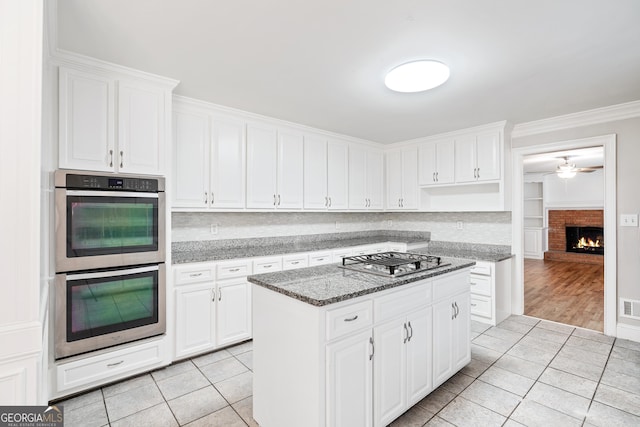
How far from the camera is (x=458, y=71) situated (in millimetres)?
2408

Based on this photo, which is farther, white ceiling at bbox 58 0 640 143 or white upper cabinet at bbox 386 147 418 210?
white upper cabinet at bbox 386 147 418 210

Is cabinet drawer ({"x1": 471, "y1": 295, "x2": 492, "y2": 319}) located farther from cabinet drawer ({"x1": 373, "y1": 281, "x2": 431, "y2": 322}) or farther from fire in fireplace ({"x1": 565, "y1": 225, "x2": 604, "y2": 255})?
fire in fireplace ({"x1": 565, "y1": 225, "x2": 604, "y2": 255})

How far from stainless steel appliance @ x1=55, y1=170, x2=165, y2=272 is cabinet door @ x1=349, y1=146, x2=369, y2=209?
2808 mm

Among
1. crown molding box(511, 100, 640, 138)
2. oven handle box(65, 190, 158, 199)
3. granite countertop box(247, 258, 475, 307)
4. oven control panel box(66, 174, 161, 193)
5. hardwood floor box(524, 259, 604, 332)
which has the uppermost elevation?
crown molding box(511, 100, 640, 138)

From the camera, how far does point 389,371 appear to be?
1848mm

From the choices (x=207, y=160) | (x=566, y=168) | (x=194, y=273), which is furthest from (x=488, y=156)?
(x=566, y=168)

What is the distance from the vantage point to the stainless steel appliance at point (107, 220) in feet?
7.03

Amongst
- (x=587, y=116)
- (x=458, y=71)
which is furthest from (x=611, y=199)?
(x=458, y=71)

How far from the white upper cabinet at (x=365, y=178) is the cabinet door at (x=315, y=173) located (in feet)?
1.82

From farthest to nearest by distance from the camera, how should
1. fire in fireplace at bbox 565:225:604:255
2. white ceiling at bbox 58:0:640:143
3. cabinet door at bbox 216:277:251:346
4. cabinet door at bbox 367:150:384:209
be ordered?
fire in fireplace at bbox 565:225:604:255 → cabinet door at bbox 367:150:384:209 → cabinet door at bbox 216:277:251:346 → white ceiling at bbox 58:0:640:143

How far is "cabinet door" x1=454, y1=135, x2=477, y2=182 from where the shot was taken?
408 cm

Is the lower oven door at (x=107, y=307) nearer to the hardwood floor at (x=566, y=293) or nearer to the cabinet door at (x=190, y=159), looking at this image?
the cabinet door at (x=190, y=159)

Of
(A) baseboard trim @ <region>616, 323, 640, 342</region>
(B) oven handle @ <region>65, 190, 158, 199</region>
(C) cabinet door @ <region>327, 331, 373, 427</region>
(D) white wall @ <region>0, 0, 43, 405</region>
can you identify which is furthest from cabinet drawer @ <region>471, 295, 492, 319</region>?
(D) white wall @ <region>0, 0, 43, 405</region>

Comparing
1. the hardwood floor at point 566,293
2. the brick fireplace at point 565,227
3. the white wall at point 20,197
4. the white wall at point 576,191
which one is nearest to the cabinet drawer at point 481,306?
the hardwood floor at point 566,293
